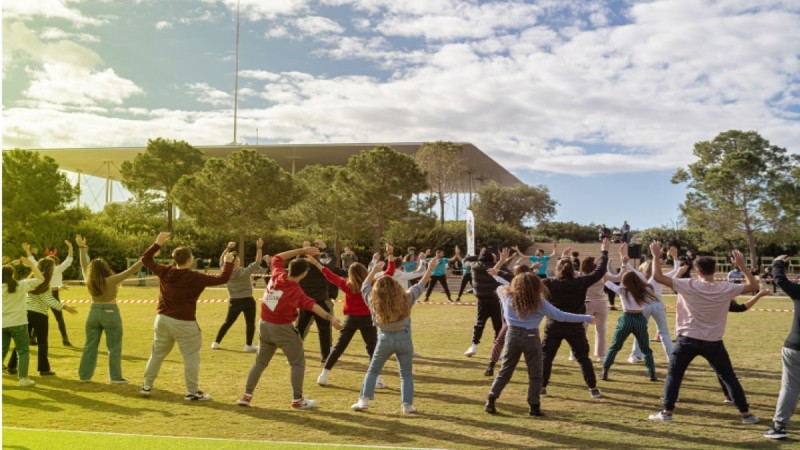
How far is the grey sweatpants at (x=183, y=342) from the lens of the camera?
795 cm

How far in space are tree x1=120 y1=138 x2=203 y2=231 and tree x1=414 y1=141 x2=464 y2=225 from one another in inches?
704

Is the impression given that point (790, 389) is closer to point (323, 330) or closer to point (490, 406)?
point (490, 406)

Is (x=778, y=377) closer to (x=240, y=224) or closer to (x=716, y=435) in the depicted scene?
(x=716, y=435)

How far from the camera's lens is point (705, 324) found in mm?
6828

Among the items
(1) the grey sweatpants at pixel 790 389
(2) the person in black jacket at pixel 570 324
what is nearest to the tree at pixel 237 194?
(2) the person in black jacket at pixel 570 324

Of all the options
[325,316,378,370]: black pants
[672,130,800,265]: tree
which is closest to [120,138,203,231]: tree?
[672,130,800,265]: tree

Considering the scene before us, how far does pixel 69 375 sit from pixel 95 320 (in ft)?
4.24

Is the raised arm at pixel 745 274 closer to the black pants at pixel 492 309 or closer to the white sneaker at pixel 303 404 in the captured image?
the black pants at pixel 492 309

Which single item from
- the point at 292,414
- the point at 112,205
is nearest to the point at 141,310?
the point at 292,414

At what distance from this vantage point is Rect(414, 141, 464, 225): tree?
2120 inches

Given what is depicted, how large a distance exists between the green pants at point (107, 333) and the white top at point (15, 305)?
81 cm

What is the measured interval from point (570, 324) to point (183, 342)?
14.8ft

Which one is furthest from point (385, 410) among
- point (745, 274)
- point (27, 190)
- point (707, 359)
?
point (27, 190)

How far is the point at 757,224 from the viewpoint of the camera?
4556cm
